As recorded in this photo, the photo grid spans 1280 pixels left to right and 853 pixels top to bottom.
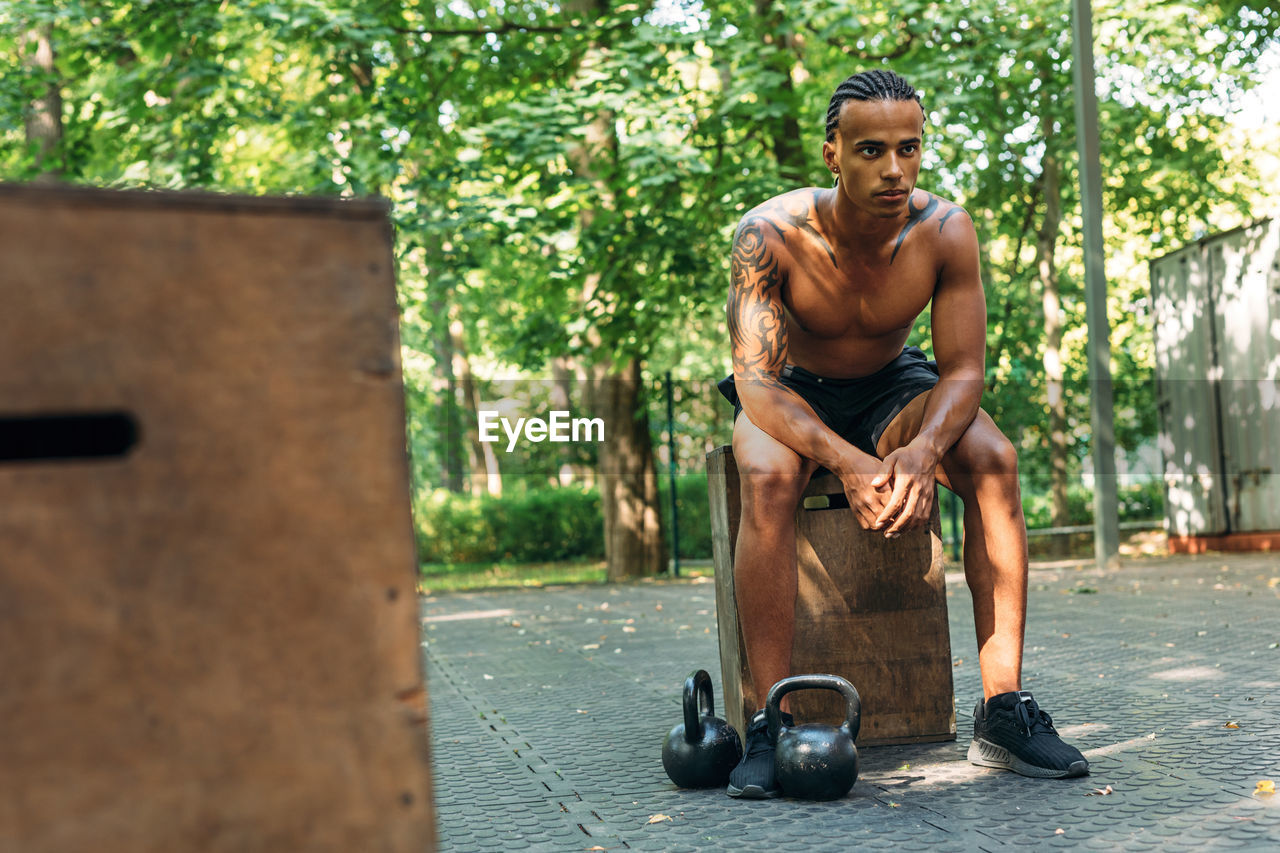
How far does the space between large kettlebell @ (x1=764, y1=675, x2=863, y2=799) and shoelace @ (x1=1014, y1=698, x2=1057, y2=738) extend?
46cm

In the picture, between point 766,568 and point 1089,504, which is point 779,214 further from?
point 1089,504

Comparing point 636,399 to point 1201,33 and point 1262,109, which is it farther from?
point 1262,109

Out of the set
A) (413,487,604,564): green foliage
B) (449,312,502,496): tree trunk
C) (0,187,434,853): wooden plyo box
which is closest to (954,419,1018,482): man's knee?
(0,187,434,853): wooden plyo box

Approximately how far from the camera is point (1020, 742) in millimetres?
2982

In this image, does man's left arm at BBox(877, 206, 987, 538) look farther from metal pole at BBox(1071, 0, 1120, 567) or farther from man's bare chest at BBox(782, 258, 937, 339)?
metal pole at BBox(1071, 0, 1120, 567)

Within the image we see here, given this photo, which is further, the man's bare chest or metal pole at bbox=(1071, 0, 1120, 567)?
metal pole at bbox=(1071, 0, 1120, 567)

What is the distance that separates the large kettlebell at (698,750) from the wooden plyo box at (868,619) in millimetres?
286

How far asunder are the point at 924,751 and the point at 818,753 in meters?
0.68

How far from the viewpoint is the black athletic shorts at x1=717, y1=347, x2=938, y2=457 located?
3.45 m

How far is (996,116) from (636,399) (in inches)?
182

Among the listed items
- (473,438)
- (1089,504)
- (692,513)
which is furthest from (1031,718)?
(1089,504)

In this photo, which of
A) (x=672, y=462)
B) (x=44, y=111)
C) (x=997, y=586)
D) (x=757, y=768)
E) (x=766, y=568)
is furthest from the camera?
(x=672, y=462)

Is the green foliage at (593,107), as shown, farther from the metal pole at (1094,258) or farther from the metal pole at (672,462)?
the metal pole at (1094,258)

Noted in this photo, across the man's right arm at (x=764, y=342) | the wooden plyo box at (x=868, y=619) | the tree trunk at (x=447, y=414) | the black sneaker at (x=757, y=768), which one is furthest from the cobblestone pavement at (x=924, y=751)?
the tree trunk at (x=447, y=414)
